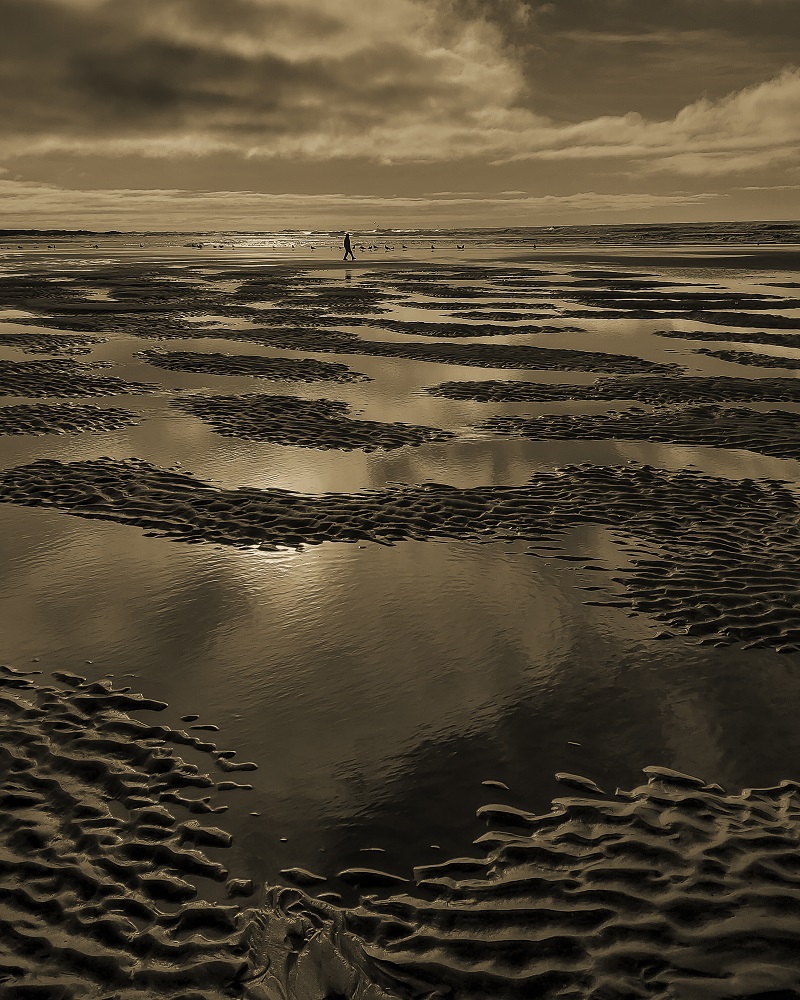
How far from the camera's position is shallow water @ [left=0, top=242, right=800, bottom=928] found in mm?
5551

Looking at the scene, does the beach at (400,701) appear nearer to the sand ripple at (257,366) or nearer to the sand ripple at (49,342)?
the sand ripple at (257,366)

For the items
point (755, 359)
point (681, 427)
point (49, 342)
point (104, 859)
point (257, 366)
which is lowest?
point (104, 859)

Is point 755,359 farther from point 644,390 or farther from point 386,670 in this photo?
point 386,670

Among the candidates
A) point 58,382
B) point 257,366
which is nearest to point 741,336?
point 257,366

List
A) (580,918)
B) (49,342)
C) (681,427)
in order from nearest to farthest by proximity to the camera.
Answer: (580,918) → (681,427) → (49,342)

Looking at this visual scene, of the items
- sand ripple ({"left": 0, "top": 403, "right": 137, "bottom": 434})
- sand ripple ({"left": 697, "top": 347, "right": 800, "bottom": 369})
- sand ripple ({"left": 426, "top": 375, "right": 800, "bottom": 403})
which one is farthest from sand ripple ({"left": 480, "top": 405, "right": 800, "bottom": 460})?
sand ripple ({"left": 0, "top": 403, "right": 137, "bottom": 434})

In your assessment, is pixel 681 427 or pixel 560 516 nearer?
pixel 560 516

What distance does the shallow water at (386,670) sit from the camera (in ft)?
18.2

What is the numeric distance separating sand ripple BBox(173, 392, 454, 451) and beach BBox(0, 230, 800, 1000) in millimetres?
103

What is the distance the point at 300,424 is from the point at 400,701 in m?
9.72

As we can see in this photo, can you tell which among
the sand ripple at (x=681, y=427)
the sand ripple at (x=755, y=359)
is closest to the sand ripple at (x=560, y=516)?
the sand ripple at (x=681, y=427)

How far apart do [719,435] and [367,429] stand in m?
6.55

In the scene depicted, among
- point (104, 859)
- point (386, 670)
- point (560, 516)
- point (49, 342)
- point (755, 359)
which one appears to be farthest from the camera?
point (49, 342)

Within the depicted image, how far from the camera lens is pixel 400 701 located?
6691 millimetres
